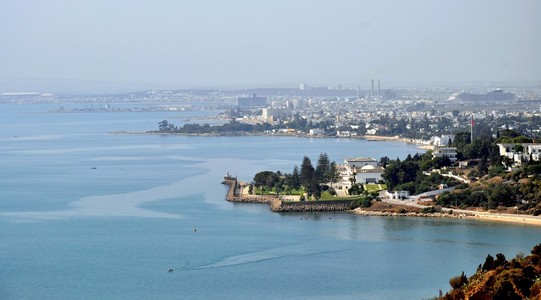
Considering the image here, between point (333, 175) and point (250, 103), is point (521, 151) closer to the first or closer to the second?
point (333, 175)

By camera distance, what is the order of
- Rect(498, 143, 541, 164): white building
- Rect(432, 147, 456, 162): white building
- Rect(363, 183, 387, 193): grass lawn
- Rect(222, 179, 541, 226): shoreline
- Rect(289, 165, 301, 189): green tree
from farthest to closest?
1. Rect(432, 147, 456, 162): white building
2. Rect(289, 165, 301, 189): green tree
3. Rect(498, 143, 541, 164): white building
4. Rect(363, 183, 387, 193): grass lawn
5. Rect(222, 179, 541, 226): shoreline

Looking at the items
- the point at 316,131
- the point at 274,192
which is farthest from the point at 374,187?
the point at 316,131

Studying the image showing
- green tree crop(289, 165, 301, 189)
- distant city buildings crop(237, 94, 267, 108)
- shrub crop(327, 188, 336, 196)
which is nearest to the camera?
shrub crop(327, 188, 336, 196)

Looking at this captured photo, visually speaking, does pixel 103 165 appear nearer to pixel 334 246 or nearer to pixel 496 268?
pixel 334 246

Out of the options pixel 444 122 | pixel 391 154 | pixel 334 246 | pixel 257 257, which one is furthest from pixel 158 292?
pixel 444 122

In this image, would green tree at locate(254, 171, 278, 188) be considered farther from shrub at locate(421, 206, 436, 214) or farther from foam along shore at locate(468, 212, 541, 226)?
foam along shore at locate(468, 212, 541, 226)

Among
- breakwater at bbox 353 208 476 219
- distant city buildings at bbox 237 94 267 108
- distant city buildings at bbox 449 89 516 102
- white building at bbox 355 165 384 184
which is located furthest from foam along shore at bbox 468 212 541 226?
distant city buildings at bbox 237 94 267 108

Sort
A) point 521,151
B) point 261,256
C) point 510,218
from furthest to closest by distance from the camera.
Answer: point 521,151, point 510,218, point 261,256

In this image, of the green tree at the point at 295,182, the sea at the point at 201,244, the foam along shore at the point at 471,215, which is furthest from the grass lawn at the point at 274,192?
the foam along shore at the point at 471,215

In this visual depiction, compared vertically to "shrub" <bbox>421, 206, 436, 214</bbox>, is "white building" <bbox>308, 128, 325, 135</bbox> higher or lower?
higher
